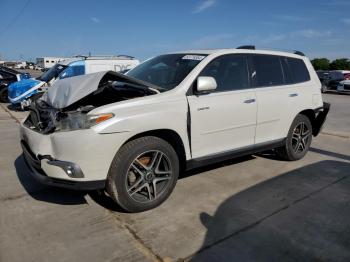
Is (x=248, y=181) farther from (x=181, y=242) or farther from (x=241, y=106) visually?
(x=181, y=242)

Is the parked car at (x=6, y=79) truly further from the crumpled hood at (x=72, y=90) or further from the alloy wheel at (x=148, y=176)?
the alloy wheel at (x=148, y=176)

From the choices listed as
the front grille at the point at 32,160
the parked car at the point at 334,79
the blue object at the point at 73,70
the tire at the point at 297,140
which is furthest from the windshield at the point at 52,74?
the parked car at the point at 334,79

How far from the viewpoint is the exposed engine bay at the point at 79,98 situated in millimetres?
3555

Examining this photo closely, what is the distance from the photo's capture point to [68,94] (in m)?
3.93

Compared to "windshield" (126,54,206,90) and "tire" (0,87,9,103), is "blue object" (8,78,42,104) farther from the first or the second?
"windshield" (126,54,206,90)

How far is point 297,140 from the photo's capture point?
5.88m

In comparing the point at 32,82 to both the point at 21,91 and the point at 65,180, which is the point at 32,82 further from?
the point at 65,180

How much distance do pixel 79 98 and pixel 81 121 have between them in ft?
1.49

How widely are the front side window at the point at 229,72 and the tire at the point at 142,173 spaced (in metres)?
1.14

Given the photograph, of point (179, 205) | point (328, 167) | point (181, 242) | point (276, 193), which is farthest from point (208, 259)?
point (328, 167)

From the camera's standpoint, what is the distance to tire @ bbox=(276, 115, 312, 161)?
18.5 ft

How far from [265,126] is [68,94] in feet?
8.98

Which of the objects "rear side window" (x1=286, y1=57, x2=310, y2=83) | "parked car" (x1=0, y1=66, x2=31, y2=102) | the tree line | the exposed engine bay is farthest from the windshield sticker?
the tree line

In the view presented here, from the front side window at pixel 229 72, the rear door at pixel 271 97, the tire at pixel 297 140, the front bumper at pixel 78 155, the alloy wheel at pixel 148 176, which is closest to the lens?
the front bumper at pixel 78 155
